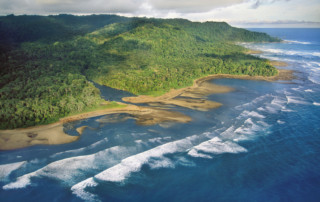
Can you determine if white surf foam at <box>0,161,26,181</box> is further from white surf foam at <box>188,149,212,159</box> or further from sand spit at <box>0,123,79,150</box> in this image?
white surf foam at <box>188,149,212,159</box>

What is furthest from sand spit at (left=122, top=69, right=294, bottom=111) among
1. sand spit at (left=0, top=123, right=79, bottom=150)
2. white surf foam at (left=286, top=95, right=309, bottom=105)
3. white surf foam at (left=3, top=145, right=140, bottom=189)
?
white surf foam at (left=3, top=145, right=140, bottom=189)

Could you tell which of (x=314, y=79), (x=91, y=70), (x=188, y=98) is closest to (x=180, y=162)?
(x=188, y=98)

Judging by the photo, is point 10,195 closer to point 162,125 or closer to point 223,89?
point 162,125

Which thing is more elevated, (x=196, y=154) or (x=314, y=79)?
(x=314, y=79)

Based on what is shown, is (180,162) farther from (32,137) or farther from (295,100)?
(295,100)

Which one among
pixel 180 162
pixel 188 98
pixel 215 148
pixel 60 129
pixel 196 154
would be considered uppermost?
pixel 188 98

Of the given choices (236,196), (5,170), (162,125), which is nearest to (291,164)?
(236,196)

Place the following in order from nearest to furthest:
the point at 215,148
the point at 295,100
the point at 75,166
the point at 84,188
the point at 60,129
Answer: the point at 84,188 → the point at 75,166 → the point at 215,148 → the point at 60,129 → the point at 295,100
